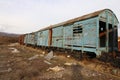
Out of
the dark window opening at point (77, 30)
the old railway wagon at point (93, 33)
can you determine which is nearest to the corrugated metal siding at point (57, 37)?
the old railway wagon at point (93, 33)

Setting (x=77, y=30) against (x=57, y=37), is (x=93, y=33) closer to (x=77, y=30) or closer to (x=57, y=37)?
(x=77, y=30)

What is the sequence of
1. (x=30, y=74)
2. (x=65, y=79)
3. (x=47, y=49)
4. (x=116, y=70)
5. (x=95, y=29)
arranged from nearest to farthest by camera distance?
(x=65, y=79), (x=30, y=74), (x=116, y=70), (x=95, y=29), (x=47, y=49)

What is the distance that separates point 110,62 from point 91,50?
4.74ft

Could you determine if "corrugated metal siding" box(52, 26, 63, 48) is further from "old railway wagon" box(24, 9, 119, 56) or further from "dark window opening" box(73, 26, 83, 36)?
"dark window opening" box(73, 26, 83, 36)

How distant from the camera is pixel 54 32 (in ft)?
45.3

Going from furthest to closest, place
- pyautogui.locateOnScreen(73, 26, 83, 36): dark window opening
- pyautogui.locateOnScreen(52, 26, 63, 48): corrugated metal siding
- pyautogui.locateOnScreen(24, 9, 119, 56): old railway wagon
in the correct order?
pyautogui.locateOnScreen(52, 26, 63, 48): corrugated metal siding, pyautogui.locateOnScreen(73, 26, 83, 36): dark window opening, pyautogui.locateOnScreen(24, 9, 119, 56): old railway wagon

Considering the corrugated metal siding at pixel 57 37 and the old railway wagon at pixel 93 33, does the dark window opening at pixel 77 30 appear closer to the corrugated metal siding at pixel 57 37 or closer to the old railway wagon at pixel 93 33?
the old railway wagon at pixel 93 33

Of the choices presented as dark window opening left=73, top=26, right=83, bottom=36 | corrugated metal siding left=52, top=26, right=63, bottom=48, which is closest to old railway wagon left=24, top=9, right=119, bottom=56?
dark window opening left=73, top=26, right=83, bottom=36

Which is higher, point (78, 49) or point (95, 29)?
point (95, 29)

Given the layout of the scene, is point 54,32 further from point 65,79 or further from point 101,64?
point 65,79

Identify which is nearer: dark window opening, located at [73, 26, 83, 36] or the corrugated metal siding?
dark window opening, located at [73, 26, 83, 36]

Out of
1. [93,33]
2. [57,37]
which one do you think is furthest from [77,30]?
[57,37]

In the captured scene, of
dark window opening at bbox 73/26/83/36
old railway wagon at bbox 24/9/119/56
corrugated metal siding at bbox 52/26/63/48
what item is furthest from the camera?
corrugated metal siding at bbox 52/26/63/48

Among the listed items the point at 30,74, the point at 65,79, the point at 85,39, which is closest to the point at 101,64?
the point at 85,39
